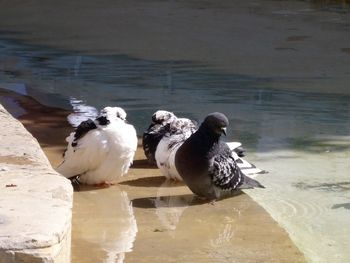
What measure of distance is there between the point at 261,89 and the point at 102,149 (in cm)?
407

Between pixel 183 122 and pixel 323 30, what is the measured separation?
8356 millimetres

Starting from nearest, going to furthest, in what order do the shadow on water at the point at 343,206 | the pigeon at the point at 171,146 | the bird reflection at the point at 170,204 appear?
the bird reflection at the point at 170,204
the shadow on water at the point at 343,206
the pigeon at the point at 171,146

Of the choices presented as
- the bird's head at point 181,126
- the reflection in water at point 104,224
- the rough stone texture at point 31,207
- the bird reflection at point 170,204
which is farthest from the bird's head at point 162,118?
the rough stone texture at point 31,207

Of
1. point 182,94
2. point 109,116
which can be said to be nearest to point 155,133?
point 109,116

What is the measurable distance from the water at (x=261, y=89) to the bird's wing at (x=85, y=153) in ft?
1.13

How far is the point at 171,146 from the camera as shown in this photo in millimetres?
6496

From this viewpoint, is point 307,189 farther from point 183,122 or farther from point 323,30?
point 323,30

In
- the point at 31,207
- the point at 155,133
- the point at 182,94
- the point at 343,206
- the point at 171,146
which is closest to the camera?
the point at 31,207

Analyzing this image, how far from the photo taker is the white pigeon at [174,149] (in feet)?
21.2

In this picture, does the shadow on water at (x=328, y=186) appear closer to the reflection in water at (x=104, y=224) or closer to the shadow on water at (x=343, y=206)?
the shadow on water at (x=343, y=206)

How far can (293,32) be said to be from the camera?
14.4m

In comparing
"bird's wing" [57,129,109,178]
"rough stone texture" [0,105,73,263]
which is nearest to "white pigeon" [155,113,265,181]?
"bird's wing" [57,129,109,178]

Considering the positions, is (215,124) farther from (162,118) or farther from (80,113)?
(80,113)

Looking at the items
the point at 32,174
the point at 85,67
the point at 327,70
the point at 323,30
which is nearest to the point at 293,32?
the point at 323,30
